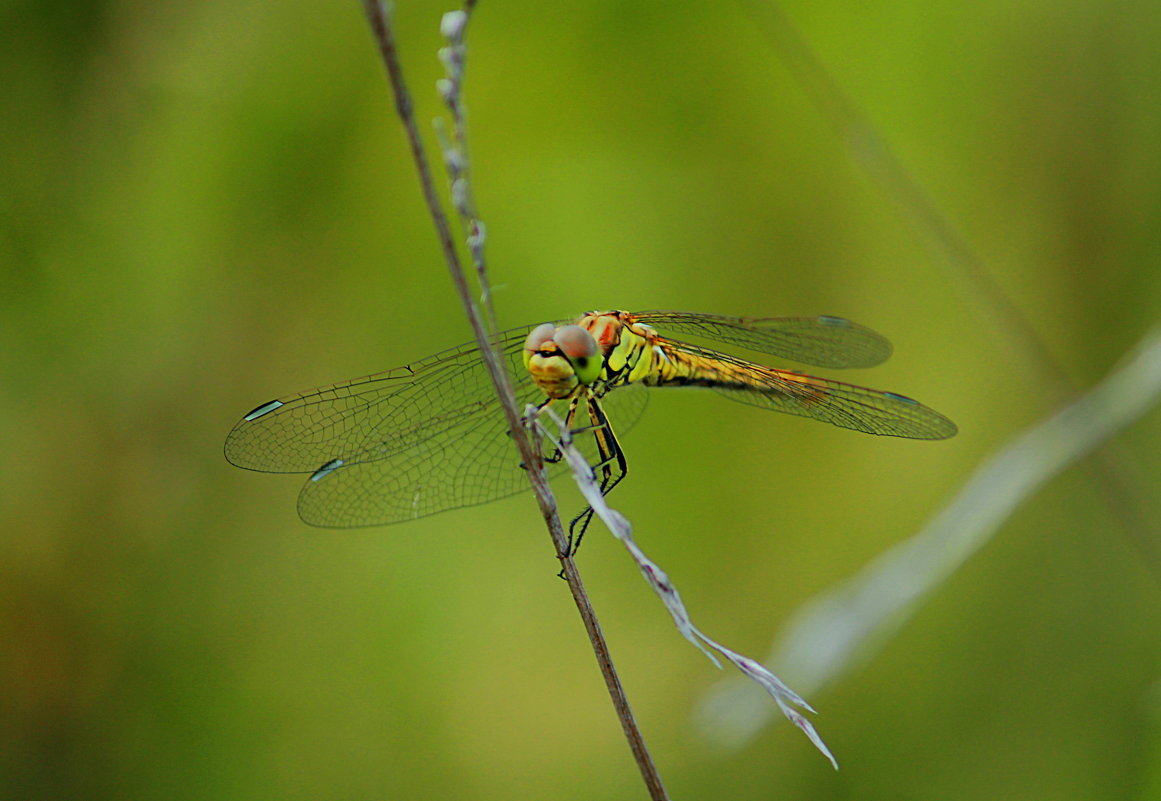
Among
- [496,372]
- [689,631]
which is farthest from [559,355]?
[689,631]

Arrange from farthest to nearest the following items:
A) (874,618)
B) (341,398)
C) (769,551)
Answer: (769,551), (341,398), (874,618)

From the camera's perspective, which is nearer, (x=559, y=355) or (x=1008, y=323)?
(x=559, y=355)

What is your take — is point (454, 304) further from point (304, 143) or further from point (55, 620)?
point (55, 620)

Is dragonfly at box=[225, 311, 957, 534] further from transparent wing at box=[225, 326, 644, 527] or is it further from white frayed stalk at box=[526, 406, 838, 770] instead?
white frayed stalk at box=[526, 406, 838, 770]

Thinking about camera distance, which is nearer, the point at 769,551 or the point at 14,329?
the point at 14,329

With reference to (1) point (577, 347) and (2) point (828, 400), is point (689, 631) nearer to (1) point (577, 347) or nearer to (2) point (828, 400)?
(1) point (577, 347)

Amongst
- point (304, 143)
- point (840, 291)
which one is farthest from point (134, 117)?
point (840, 291)

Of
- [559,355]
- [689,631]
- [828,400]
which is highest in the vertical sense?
[559,355]
